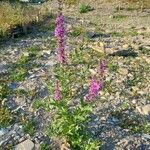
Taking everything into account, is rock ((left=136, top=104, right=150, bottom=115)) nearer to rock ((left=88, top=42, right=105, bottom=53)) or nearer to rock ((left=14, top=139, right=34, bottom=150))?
rock ((left=14, top=139, right=34, bottom=150))

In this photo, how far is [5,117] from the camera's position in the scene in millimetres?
9117

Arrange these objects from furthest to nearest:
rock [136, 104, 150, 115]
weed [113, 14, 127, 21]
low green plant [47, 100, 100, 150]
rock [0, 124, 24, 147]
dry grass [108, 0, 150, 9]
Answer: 1. dry grass [108, 0, 150, 9]
2. weed [113, 14, 127, 21]
3. rock [136, 104, 150, 115]
4. rock [0, 124, 24, 147]
5. low green plant [47, 100, 100, 150]

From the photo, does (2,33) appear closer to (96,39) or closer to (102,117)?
(96,39)

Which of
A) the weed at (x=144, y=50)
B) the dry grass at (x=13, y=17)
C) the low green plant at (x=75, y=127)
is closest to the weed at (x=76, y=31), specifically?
the dry grass at (x=13, y=17)

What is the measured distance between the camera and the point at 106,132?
8742 mm

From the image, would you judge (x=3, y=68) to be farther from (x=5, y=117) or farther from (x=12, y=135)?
(x=12, y=135)

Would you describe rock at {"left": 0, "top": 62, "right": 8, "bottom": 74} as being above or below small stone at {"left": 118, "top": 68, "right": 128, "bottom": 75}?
above

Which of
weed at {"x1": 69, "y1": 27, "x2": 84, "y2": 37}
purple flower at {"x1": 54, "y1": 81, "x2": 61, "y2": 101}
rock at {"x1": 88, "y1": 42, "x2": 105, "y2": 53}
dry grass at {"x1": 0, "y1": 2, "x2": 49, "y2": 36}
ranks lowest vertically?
weed at {"x1": 69, "y1": 27, "x2": 84, "y2": 37}

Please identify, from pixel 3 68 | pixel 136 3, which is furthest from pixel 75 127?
pixel 136 3

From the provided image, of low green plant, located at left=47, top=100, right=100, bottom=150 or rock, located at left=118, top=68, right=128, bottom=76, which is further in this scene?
rock, located at left=118, top=68, right=128, bottom=76

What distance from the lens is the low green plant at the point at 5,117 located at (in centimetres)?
893

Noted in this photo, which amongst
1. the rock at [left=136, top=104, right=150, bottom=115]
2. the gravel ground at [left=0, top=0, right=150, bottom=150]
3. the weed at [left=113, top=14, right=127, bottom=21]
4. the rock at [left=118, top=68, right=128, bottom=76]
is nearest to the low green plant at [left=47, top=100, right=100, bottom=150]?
the gravel ground at [left=0, top=0, right=150, bottom=150]

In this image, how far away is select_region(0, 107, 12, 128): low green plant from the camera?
29.3 ft

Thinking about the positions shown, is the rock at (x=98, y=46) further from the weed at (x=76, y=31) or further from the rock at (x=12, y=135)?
the rock at (x=12, y=135)
